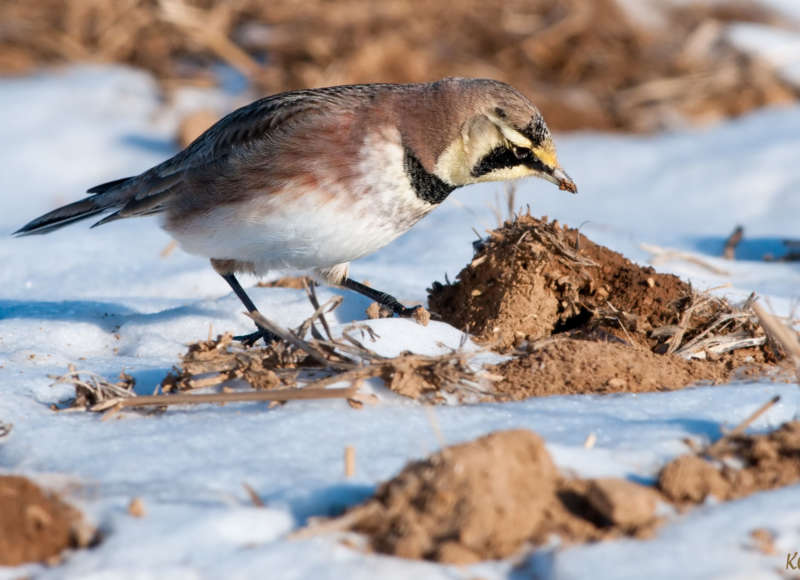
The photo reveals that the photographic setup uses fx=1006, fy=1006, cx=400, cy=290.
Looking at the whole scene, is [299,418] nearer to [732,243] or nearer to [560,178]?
[560,178]

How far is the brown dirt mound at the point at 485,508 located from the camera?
2.49m

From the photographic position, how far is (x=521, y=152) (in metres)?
4.04

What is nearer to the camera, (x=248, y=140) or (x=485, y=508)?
(x=485, y=508)

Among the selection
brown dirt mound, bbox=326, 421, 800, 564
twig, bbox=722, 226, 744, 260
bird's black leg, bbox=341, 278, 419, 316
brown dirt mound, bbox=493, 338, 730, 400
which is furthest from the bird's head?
twig, bbox=722, 226, 744, 260

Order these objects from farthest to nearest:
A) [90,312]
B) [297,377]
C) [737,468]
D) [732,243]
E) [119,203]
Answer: [732,243], [119,203], [90,312], [297,377], [737,468]

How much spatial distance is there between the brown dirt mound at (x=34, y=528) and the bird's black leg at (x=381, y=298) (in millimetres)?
1963

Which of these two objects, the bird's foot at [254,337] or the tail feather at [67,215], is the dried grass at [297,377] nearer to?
the bird's foot at [254,337]

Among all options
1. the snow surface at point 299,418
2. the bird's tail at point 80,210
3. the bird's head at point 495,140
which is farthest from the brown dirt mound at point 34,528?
the bird's tail at point 80,210

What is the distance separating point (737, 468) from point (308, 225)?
1949 mm

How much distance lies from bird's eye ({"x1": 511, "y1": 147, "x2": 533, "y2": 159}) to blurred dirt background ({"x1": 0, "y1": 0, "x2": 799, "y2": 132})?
517cm

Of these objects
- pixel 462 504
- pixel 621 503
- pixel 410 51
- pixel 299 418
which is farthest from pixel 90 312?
pixel 410 51

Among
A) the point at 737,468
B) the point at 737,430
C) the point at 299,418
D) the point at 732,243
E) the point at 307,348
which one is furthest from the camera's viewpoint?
the point at 732,243

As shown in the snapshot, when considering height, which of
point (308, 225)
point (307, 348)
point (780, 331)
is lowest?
point (307, 348)

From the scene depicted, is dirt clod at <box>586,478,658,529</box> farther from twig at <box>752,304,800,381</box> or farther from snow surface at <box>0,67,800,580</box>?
twig at <box>752,304,800,381</box>
